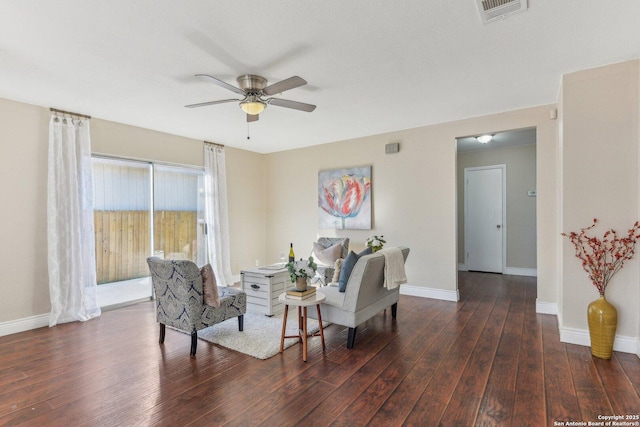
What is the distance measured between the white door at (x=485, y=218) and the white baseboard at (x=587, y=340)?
375cm

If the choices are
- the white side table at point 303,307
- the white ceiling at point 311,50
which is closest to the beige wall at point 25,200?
the white ceiling at point 311,50

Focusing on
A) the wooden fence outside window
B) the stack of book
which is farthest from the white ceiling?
the stack of book

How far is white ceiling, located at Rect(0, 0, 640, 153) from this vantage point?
2082mm

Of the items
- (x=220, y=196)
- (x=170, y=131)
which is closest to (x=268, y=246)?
(x=220, y=196)

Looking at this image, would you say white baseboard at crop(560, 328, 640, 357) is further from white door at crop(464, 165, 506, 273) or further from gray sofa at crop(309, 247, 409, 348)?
white door at crop(464, 165, 506, 273)

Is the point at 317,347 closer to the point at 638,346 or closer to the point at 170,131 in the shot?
the point at 638,346

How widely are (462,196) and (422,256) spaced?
9.25 ft

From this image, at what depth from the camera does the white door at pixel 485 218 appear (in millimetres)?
6617

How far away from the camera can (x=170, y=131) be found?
16.6 feet

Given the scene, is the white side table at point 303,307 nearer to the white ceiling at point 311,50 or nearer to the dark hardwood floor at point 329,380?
the dark hardwood floor at point 329,380

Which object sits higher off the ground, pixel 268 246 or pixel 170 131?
pixel 170 131

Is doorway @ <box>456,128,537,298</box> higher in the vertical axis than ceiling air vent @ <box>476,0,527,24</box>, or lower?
lower

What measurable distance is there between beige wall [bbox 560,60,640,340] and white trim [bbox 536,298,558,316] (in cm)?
93

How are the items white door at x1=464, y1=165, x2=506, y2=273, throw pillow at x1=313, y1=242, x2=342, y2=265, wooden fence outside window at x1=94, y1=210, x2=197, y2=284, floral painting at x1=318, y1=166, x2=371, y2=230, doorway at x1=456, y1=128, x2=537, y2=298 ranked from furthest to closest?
white door at x1=464, y1=165, x2=506, y2=273, doorway at x1=456, y1=128, x2=537, y2=298, floral painting at x1=318, y1=166, x2=371, y2=230, throw pillow at x1=313, y1=242, x2=342, y2=265, wooden fence outside window at x1=94, y1=210, x2=197, y2=284
